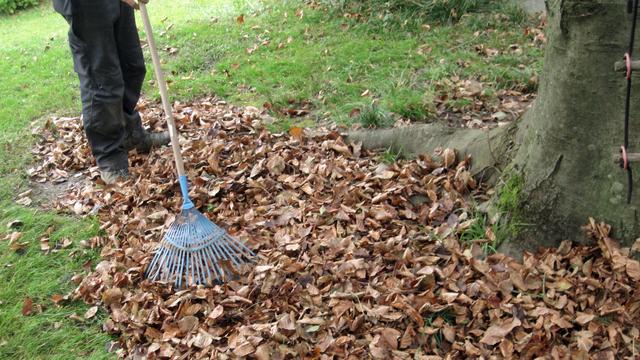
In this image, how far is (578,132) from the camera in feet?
7.94

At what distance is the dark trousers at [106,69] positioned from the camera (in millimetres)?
3461

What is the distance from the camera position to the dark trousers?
3461 millimetres

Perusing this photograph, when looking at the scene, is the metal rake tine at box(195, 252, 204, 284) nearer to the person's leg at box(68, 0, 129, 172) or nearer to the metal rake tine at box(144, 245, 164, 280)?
the metal rake tine at box(144, 245, 164, 280)

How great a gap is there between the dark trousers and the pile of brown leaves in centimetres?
38

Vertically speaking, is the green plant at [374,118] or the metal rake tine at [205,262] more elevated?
the green plant at [374,118]

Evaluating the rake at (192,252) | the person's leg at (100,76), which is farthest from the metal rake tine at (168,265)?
the person's leg at (100,76)

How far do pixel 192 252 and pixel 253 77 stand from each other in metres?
2.75

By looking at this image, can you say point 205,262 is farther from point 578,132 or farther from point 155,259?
point 578,132

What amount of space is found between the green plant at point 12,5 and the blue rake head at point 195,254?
1182cm

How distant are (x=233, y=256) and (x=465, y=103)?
2.12 m

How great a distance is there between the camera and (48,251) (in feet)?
→ 10.6

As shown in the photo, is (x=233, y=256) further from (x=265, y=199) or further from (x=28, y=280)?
(x=28, y=280)

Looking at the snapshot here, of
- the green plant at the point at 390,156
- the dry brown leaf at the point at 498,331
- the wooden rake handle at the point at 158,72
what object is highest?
the wooden rake handle at the point at 158,72

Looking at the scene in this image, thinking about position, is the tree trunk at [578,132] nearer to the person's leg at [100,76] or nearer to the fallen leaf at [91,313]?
the fallen leaf at [91,313]
